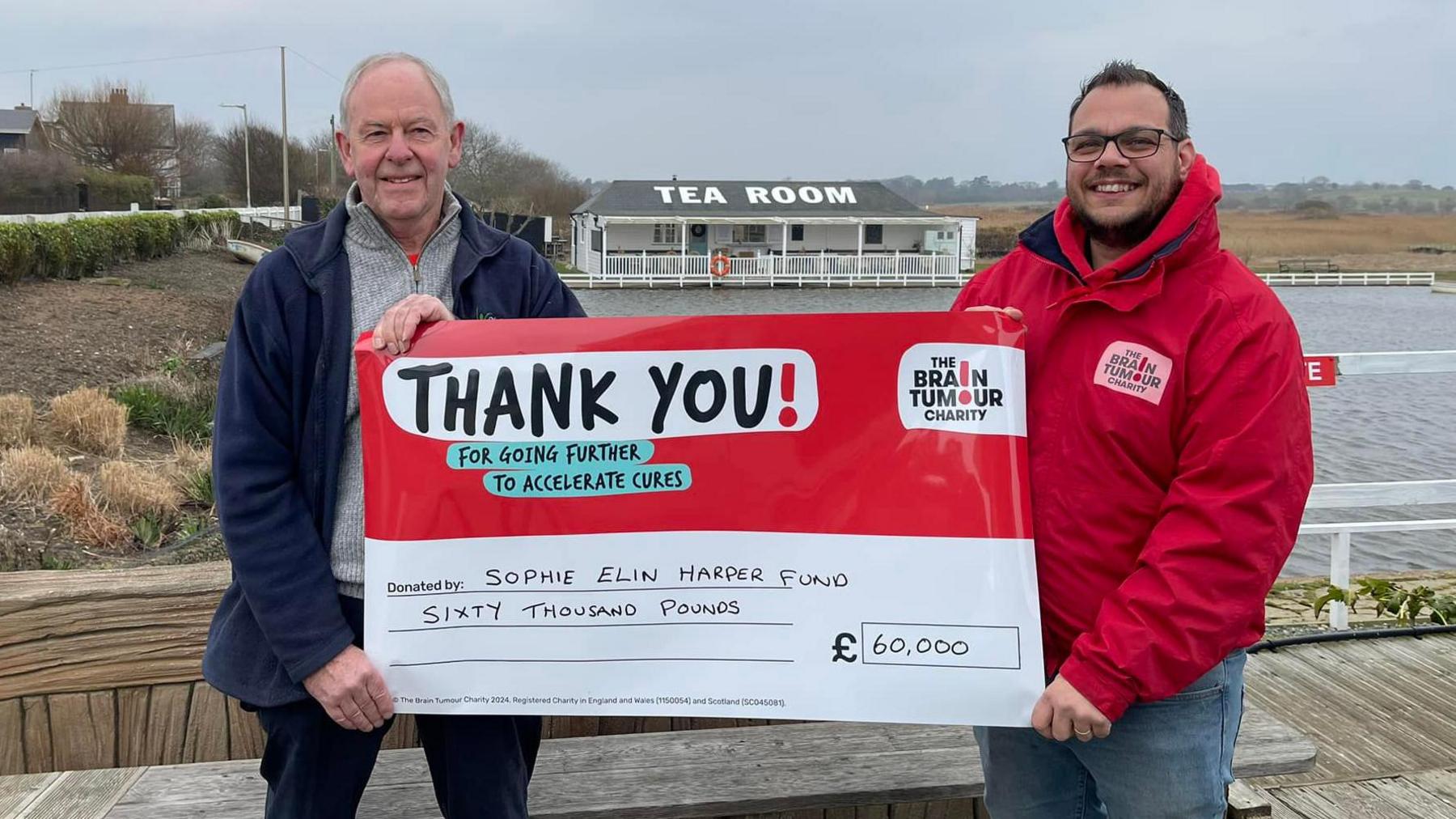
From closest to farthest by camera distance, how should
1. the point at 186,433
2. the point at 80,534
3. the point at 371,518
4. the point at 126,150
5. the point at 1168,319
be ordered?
the point at 1168,319
the point at 371,518
the point at 80,534
the point at 186,433
the point at 126,150

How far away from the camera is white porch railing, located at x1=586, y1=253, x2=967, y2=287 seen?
5850cm

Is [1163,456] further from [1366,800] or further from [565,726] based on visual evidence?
[1366,800]

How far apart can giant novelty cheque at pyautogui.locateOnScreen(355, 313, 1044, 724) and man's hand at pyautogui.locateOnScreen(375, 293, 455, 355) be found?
5cm

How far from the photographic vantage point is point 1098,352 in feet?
6.57

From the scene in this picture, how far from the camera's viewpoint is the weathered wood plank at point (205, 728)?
2938 millimetres

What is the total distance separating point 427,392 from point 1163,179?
1485 mm

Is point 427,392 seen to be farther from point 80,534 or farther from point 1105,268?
point 80,534

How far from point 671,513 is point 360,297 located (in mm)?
777

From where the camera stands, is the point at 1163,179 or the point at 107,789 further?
the point at 107,789

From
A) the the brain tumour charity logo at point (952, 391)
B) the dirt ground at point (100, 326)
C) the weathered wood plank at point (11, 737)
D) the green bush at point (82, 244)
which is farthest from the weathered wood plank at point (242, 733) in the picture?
the green bush at point (82, 244)

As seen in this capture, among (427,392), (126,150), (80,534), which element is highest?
(126,150)

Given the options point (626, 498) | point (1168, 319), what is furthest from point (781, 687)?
point (1168, 319)

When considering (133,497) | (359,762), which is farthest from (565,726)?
(133,497)

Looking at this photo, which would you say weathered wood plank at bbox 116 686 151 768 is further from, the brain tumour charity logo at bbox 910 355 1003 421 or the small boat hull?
the small boat hull
